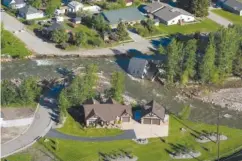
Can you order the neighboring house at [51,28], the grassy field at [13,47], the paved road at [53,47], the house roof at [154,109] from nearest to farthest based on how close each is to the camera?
the house roof at [154,109], the grassy field at [13,47], the paved road at [53,47], the neighboring house at [51,28]

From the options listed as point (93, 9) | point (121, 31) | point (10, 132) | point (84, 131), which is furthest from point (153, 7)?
point (10, 132)

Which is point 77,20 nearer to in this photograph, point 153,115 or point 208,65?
point 208,65

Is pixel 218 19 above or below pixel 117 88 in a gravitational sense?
below

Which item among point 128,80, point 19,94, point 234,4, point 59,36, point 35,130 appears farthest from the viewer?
point 234,4

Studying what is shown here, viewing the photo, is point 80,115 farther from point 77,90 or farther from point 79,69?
point 79,69

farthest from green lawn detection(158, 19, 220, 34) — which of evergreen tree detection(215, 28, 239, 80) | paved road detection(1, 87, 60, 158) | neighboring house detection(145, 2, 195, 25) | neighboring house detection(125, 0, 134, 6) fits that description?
paved road detection(1, 87, 60, 158)

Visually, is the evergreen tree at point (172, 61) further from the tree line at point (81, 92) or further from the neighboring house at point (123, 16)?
the neighboring house at point (123, 16)

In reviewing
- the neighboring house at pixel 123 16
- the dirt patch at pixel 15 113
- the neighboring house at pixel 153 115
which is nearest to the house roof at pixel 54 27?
the neighboring house at pixel 123 16
